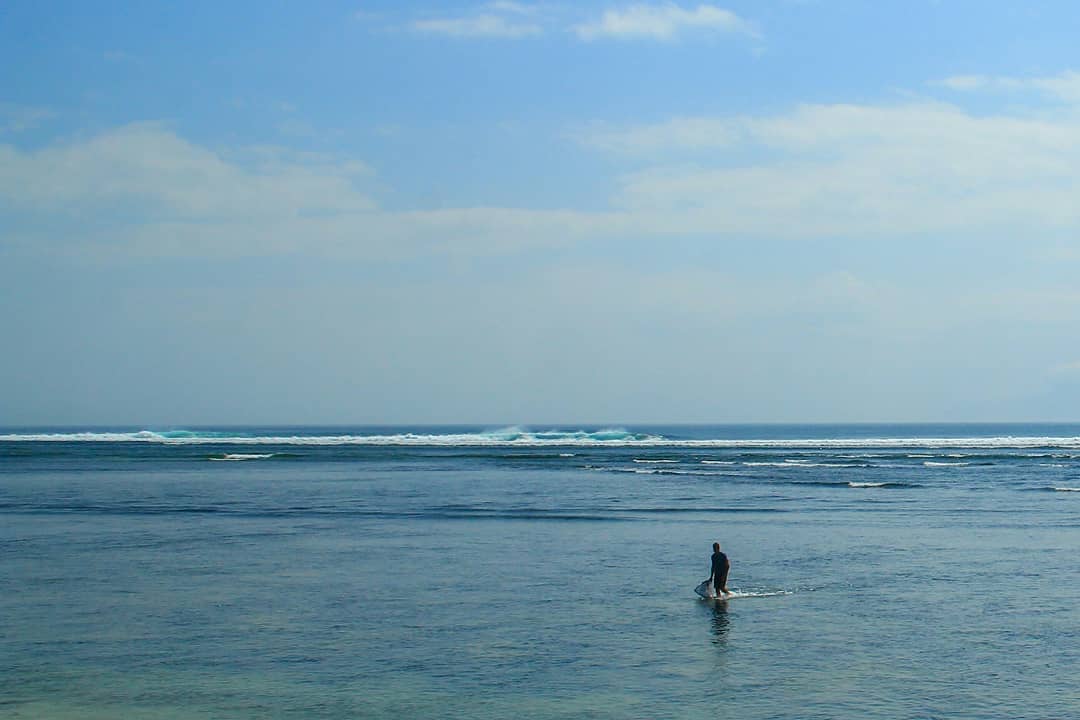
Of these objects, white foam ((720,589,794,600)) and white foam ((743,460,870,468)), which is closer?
white foam ((720,589,794,600))

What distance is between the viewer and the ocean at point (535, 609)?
14.7 m

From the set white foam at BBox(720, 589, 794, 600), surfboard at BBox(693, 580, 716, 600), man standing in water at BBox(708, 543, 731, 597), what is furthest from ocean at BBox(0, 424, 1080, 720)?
man standing in water at BBox(708, 543, 731, 597)

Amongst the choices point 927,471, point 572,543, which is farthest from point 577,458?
point 572,543

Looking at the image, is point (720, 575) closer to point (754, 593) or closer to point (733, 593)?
point (733, 593)

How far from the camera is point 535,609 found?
811 inches

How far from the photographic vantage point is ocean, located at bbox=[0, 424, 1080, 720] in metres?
14.7

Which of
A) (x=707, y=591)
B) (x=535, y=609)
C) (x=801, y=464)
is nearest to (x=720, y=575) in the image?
(x=707, y=591)

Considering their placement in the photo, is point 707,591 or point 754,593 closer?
point 707,591

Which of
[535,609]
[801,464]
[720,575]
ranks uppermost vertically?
[720,575]

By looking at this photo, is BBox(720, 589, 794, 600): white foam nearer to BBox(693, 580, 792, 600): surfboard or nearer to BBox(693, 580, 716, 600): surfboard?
BBox(693, 580, 792, 600): surfboard

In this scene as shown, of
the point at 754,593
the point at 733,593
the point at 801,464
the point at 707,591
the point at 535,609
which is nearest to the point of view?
the point at 535,609

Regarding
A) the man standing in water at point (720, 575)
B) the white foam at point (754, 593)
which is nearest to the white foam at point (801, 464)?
the white foam at point (754, 593)

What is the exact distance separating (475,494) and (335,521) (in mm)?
12388

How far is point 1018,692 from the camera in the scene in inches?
586
